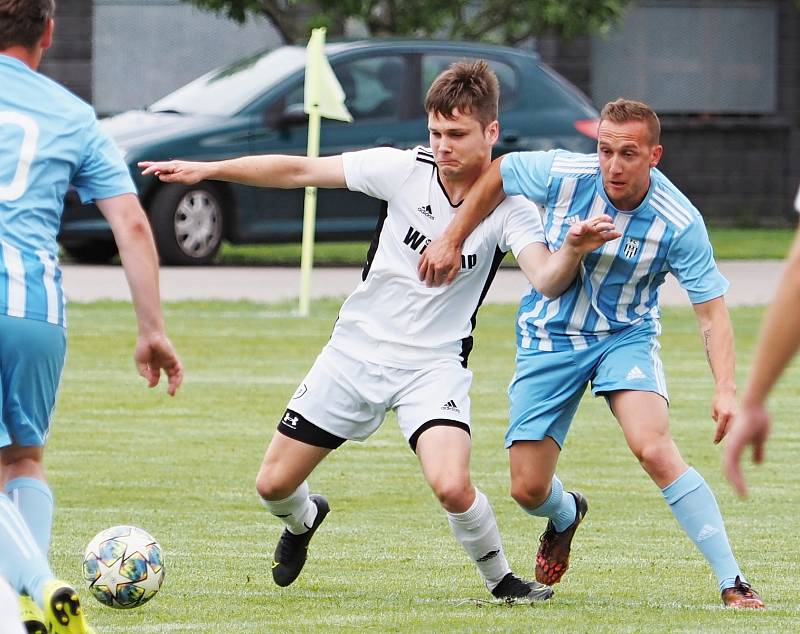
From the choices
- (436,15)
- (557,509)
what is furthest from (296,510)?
(436,15)

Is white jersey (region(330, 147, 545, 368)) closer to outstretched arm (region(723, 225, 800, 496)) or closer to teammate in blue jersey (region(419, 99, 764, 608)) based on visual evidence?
teammate in blue jersey (region(419, 99, 764, 608))

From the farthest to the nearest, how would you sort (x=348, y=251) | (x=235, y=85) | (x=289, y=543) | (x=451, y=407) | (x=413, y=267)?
(x=348, y=251), (x=235, y=85), (x=289, y=543), (x=413, y=267), (x=451, y=407)

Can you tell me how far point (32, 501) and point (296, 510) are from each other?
4.79 feet

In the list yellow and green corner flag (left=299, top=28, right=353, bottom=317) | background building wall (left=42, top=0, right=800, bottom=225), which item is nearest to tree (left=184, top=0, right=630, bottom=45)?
background building wall (left=42, top=0, right=800, bottom=225)

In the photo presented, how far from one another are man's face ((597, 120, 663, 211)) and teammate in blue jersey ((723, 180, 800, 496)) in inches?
104

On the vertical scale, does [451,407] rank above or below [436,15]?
above

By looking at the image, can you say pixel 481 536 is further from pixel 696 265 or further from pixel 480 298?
pixel 696 265

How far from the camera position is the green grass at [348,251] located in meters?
18.7

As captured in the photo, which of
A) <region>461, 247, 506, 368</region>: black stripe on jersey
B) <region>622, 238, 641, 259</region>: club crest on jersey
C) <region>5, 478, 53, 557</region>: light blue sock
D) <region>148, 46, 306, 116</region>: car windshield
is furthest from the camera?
<region>148, 46, 306, 116</region>: car windshield

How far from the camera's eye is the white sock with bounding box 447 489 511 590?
18.9 ft

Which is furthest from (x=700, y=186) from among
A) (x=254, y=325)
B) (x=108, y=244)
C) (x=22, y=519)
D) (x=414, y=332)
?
(x=22, y=519)

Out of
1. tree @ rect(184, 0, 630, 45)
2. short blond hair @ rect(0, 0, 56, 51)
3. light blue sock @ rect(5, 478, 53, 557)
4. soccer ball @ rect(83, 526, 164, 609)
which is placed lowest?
tree @ rect(184, 0, 630, 45)

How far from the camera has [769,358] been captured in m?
3.12

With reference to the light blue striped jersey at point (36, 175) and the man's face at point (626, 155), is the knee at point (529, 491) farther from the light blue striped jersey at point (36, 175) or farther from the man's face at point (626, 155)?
the light blue striped jersey at point (36, 175)
